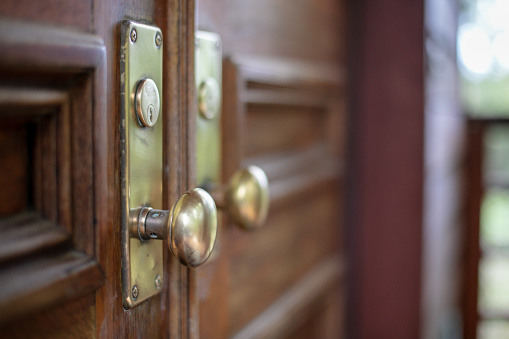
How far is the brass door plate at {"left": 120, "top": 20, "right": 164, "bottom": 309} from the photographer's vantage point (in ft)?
1.03

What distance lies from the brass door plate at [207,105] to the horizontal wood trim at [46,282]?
17 centimetres

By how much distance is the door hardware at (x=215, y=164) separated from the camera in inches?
16.6

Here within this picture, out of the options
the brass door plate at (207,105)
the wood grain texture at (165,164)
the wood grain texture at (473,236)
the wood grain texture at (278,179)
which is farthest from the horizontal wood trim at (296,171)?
the wood grain texture at (473,236)

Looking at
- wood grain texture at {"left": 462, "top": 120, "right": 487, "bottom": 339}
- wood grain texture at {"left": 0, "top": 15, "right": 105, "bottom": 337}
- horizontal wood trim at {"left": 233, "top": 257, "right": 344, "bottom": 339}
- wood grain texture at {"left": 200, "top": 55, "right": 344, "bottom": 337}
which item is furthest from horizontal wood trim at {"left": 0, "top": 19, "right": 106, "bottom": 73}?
wood grain texture at {"left": 462, "top": 120, "right": 487, "bottom": 339}

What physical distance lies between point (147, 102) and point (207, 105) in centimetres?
12

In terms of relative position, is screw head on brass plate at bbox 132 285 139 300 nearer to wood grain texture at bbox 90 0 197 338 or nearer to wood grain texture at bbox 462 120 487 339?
wood grain texture at bbox 90 0 197 338

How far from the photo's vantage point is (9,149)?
0.26 m

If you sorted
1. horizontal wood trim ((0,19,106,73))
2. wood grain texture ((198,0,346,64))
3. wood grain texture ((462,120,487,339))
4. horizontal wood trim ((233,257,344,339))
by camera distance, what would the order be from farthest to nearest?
wood grain texture ((462,120,487,339))
horizontal wood trim ((233,257,344,339))
wood grain texture ((198,0,346,64))
horizontal wood trim ((0,19,106,73))

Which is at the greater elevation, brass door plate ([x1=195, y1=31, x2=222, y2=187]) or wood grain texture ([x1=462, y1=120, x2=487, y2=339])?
brass door plate ([x1=195, y1=31, x2=222, y2=187])

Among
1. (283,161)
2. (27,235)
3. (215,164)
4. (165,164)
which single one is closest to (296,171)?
(283,161)

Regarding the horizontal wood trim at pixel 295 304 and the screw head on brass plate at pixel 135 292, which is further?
the horizontal wood trim at pixel 295 304

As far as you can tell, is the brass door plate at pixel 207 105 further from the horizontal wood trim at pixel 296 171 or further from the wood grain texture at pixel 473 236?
the wood grain texture at pixel 473 236

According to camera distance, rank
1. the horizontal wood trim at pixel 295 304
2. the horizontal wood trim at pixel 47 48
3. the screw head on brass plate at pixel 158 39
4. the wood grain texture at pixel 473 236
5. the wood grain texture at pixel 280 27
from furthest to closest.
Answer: the wood grain texture at pixel 473 236, the horizontal wood trim at pixel 295 304, the wood grain texture at pixel 280 27, the screw head on brass plate at pixel 158 39, the horizontal wood trim at pixel 47 48

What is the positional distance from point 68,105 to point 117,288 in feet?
0.38
